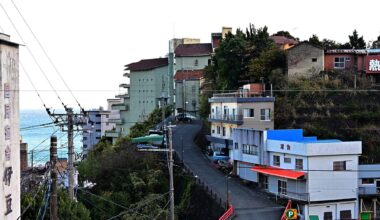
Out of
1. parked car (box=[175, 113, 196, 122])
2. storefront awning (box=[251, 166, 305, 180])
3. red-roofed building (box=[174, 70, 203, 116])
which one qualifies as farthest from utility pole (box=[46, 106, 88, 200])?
red-roofed building (box=[174, 70, 203, 116])

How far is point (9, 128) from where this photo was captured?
77.7ft

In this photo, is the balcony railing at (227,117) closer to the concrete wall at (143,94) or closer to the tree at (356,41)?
the tree at (356,41)

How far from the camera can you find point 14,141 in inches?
958

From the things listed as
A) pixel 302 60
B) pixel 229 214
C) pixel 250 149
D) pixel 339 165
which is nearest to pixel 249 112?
pixel 250 149

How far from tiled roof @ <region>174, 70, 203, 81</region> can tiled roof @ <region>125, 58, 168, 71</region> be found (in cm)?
527

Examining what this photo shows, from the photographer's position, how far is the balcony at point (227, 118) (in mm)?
41531

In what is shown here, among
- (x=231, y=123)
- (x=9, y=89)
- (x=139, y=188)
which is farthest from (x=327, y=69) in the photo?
(x=9, y=89)

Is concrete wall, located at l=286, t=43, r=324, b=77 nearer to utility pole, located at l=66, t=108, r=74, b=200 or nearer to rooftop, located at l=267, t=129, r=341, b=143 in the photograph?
rooftop, located at l=267, t=129, r=341, b=143

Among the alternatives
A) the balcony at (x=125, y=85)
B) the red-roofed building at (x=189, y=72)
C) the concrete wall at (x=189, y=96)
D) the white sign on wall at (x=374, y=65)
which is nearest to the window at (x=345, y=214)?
the white sign on wall at (x=374, y=65)

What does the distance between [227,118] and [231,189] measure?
324 inches

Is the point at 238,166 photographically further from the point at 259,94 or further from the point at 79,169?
the point at 79,169

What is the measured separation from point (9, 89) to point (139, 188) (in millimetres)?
16806

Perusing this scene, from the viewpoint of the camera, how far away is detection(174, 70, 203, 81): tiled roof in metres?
68.4

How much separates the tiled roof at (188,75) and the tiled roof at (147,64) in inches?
207
